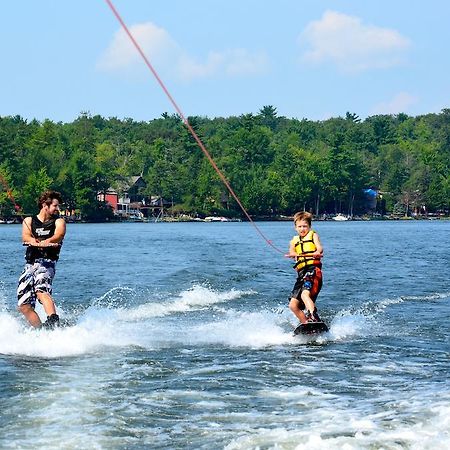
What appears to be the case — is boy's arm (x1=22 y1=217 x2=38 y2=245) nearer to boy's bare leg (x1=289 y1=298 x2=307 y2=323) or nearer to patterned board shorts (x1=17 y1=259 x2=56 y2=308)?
patterned board shorts (x1=17 y1=259 x2=56 y2=308)

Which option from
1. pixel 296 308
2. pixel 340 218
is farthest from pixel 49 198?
pixel 340 218

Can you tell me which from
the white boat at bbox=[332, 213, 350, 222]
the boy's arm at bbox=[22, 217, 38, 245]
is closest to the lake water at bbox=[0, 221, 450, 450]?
the boy's arm at bbox=[22, 217, 38, 245]

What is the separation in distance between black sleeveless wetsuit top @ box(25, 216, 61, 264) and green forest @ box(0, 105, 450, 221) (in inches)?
4317

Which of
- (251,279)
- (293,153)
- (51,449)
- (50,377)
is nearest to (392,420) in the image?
(51,449)

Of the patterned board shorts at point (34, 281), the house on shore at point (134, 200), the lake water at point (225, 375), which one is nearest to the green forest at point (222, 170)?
the house on shore at point (134, 200)

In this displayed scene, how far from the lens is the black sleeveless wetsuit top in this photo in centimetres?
1198

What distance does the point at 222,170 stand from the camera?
6048 inches

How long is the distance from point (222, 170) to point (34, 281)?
14194 cm

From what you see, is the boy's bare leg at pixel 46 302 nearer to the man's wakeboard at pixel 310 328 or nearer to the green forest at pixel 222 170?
the man's wakeboard at pixel 310 328

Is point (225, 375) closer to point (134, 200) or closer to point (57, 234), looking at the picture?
point (57, 234)

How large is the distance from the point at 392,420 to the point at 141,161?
160982mm

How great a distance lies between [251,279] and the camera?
25406mm

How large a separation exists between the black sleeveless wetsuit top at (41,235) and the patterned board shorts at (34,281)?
0.27 ft

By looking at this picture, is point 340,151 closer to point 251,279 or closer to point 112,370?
point 251,279
